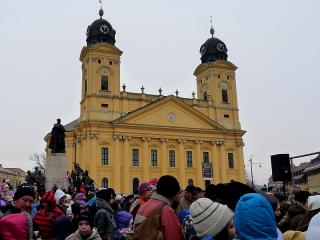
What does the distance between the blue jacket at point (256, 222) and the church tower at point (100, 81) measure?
137 ft

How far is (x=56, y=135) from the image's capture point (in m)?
19.4

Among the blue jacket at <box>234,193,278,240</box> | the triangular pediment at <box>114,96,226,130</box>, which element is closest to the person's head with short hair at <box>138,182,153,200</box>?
the blue jacket at <box>234,193,278,240</box>

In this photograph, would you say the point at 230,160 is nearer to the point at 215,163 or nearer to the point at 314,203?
the point at 215,163

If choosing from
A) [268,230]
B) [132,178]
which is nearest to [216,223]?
[268,230]

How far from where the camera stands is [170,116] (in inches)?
1892

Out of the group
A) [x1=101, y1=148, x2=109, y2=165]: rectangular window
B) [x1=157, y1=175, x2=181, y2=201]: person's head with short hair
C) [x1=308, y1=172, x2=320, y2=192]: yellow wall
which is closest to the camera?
[x1=157, y1=175, x2=181, y2=201]: person's head with short hair

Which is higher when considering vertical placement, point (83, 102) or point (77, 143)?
point (83, 102)

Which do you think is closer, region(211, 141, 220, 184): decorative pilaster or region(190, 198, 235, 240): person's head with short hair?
region(190, 198, 235, 240): person's head with short hair

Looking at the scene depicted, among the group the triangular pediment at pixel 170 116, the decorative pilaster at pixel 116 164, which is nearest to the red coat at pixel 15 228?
the decorative pilaster at pixel 116 164

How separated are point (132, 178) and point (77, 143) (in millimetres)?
8229

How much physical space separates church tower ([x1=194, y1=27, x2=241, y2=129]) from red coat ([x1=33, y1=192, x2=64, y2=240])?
155 ft

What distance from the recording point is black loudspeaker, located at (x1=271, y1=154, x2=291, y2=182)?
1285cm

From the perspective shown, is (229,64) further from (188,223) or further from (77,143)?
(188,223)

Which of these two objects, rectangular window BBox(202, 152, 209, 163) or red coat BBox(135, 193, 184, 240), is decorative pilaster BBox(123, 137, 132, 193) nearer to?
rectangular window BBox(202, 152, 209, 163)
